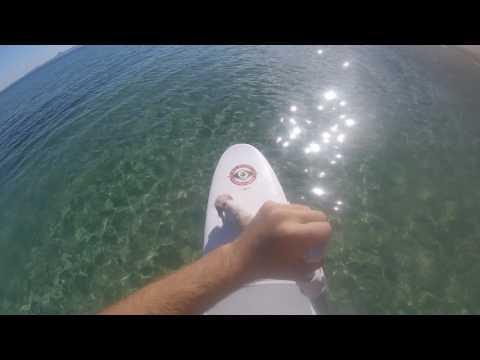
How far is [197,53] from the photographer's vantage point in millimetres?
24609

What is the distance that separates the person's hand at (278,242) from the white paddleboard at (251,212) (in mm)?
1300

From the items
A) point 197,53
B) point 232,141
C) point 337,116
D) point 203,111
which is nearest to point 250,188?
point 232,141

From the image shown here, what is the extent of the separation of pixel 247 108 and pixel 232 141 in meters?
3.08

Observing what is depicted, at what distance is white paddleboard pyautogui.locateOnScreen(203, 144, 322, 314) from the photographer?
3.78 metres

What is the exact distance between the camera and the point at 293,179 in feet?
28.7

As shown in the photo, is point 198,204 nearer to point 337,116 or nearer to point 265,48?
point 337,116

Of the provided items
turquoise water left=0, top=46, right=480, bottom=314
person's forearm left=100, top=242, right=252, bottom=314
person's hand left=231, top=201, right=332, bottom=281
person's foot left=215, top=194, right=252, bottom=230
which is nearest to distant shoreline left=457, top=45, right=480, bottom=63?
turquoise water left=0, top=46, right=480, bottom=314

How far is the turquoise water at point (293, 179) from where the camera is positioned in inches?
271

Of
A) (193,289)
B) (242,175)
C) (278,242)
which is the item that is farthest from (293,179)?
(193,289)

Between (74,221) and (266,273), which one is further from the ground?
(266,273)

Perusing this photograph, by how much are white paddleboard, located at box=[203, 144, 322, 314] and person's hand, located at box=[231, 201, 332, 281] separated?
1300mm

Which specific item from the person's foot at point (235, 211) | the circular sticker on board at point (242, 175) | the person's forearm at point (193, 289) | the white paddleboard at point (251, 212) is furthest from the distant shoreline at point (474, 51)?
the person's forearm at point (193, 289)

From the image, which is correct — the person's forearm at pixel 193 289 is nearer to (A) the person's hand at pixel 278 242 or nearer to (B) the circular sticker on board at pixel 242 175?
(A) the person's hand at pixel 278 242
